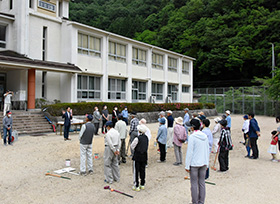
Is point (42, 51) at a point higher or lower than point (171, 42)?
lower

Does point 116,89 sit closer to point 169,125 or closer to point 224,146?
point 169,125

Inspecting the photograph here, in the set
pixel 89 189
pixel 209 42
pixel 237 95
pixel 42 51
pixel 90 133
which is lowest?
pixel 89 189

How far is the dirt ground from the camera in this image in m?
5.82

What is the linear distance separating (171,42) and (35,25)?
40.0m

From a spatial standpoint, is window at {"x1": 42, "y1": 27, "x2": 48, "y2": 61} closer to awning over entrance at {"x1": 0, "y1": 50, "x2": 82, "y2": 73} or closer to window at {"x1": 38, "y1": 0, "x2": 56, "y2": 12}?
window at {"x1": 38, "y1": 0, "x2": 56, "y2": 12}

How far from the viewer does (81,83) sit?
22359 millimetres

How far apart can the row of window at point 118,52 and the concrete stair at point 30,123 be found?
745 cm

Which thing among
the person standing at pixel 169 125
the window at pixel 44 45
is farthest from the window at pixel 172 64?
the person standing at pixel 169 125

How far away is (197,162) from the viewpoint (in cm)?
515

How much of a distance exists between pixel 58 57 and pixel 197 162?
1958cm

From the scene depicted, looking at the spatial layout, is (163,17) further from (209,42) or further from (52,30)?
(52,30)

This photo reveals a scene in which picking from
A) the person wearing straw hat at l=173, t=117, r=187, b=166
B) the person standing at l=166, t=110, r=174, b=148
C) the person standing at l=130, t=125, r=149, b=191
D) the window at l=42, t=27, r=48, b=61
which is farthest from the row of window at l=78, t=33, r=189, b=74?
the person standing at l=130, t=125, r=149, b=191

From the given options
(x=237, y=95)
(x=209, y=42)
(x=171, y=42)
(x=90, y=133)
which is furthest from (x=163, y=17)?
(x=90, y=133)

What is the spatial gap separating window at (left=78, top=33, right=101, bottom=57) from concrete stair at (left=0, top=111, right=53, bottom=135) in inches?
290
